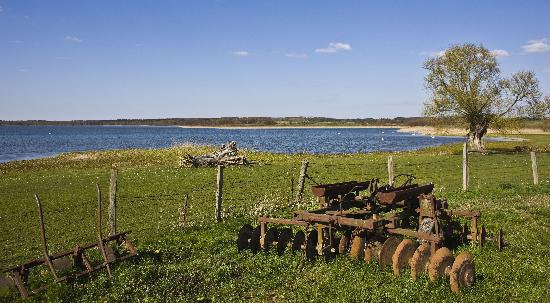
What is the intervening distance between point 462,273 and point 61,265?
8.77 m

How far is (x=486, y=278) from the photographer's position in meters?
9.40

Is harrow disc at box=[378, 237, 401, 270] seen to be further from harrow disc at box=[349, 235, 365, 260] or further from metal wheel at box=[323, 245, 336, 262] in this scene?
metal wheel at box=[323, 245, 336, 262]

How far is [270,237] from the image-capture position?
11578 mm

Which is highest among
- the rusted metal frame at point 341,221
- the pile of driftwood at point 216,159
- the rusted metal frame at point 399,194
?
the rusted metal frame at point 399,194

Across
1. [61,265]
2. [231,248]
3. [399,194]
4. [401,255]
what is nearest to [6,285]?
[61,265]

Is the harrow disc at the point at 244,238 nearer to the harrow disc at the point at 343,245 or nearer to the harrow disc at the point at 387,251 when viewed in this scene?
the harrow disc at the point at 343,245

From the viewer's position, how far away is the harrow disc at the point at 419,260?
9305 mm

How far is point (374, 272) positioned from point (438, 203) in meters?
3.22

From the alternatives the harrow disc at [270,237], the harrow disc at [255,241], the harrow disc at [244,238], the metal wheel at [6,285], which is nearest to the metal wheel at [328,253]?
the harrow disc at [270,237]

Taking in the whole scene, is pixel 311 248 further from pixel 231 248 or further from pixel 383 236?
pixel 231 248

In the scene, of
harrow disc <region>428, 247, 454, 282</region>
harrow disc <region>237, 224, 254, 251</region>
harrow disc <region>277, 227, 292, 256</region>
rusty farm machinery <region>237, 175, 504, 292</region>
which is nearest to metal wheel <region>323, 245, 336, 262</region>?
rusty farm machinery <region>237, 175, 504, 292</region>

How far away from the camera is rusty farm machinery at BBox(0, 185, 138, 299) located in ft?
31.6

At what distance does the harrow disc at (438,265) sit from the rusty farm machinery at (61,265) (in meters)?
6.88

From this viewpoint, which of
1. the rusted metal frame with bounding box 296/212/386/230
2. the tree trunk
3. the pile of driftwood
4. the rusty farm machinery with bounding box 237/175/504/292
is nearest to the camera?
the rusty farm machinery with bounding box 237/175/504/292
